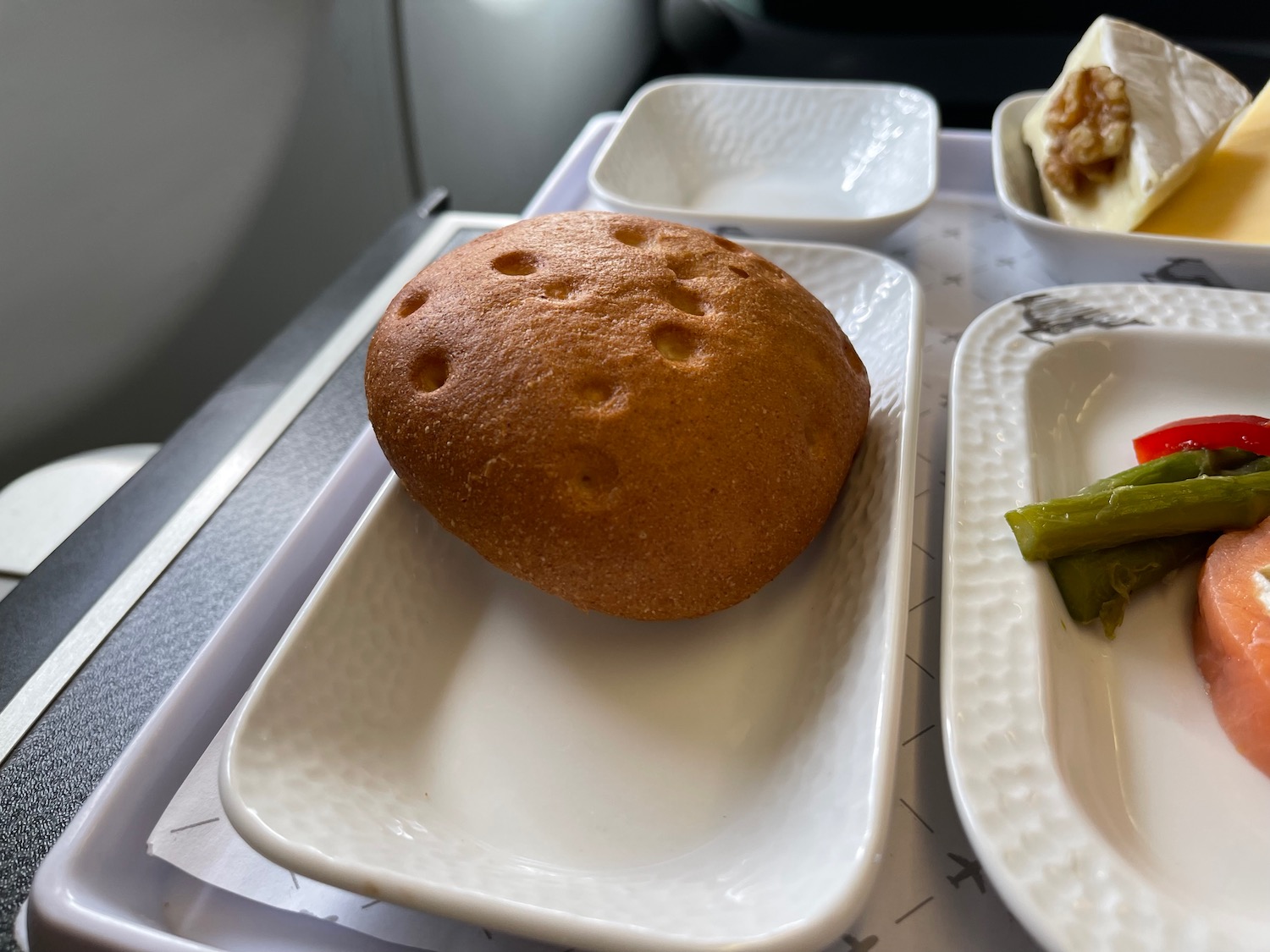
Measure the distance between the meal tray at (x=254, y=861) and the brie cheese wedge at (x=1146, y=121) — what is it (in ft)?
1.60

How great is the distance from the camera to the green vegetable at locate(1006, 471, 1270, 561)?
60cm

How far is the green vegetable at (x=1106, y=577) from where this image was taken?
593mm

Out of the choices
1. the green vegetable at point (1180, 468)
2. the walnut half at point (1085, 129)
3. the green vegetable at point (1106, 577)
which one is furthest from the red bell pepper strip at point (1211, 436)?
the walnut half at point (1085, 129)

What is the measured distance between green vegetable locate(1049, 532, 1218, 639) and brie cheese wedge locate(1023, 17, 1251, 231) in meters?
0.47

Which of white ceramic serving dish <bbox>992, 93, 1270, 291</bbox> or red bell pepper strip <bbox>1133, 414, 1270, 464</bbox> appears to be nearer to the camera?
red bell pepper strip <bbox>1133, 414, 1270, 464</bbox>

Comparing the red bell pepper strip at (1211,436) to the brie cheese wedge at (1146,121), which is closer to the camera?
the red bell pepper strip at (1211,436)

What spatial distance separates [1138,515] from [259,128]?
1442mm

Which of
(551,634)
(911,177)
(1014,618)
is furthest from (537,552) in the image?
(911,177)

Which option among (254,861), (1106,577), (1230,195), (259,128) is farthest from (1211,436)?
(259,128)

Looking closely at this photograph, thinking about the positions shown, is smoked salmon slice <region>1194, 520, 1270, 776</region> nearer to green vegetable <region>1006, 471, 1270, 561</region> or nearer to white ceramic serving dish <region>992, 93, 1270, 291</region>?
green vegetable <region>1006, 471, 1270, 561</region>

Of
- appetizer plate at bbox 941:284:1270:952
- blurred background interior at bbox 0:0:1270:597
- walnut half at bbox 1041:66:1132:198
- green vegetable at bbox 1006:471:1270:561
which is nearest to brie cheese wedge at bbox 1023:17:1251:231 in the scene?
walnut half at bbox 1041:66:1132:198

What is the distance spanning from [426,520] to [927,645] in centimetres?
38

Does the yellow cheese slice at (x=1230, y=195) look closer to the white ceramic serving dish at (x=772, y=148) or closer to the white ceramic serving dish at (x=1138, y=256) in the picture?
the white ceramic serving dish at (x=1138, y=256)

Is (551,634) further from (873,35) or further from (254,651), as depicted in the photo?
(873,35)
